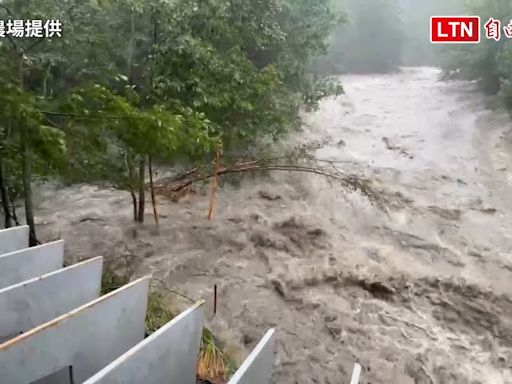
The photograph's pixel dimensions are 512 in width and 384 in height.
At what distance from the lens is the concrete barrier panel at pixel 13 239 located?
9.39 ft

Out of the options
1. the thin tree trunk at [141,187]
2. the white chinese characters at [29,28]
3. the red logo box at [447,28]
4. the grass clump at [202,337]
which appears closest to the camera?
the grass clump at [202,337]

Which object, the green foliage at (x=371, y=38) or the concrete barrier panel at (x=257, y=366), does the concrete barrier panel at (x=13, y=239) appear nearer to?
the concrete barrier panel at (x=257, y=366)

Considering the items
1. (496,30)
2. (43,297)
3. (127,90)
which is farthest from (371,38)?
(43,297)

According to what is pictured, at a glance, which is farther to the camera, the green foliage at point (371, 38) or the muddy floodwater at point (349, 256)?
the green foliage at point (371, 38)

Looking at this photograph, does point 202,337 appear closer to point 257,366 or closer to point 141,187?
point 257,366

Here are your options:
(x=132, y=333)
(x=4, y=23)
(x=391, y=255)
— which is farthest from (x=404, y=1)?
(x=132, y=333)

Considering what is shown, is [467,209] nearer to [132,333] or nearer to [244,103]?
[244,103]

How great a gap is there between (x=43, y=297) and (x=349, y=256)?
14.6ft

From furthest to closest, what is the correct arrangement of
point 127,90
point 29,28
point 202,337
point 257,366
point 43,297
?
point 127,90
point 29,28
point 202,337
point 43,297
point 257,366

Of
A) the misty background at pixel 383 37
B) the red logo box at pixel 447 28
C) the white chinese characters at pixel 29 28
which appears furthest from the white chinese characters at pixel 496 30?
the white chinese characters at pixel 29 28

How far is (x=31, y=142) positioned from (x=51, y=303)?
70.5 inches

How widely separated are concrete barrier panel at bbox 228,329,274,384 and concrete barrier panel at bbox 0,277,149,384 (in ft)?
2.42

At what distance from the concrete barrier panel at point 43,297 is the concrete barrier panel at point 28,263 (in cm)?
36

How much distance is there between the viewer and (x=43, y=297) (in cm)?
228
